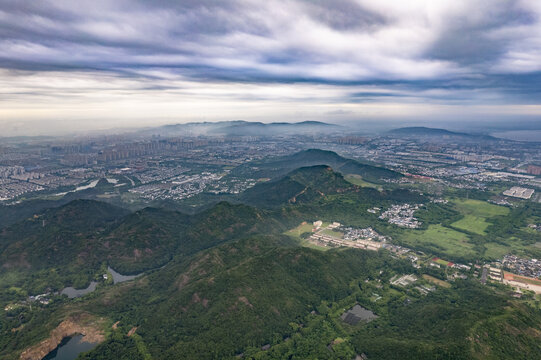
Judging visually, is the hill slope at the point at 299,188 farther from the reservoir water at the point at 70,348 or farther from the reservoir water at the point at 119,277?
the reservoir water at the point at 70,348

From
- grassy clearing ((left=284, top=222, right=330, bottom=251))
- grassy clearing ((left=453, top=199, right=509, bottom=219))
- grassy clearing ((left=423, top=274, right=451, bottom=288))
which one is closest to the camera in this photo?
grassy clearing ((left=423, top=274, right=451, bottom=288))

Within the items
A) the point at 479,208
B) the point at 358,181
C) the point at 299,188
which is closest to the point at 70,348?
the point at 299,188

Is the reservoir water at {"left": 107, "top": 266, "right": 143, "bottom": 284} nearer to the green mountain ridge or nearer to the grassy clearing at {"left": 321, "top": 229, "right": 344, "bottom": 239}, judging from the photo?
the green mountain ridge

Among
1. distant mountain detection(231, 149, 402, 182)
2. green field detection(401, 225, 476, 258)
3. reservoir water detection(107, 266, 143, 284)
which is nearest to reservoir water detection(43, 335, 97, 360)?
reservoir water detection(107, 266, 143, 284)

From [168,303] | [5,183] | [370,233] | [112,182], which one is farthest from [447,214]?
[5,183]

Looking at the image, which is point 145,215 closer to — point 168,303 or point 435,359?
point 168,303

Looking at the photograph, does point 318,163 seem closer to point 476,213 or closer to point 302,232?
point 476,213
